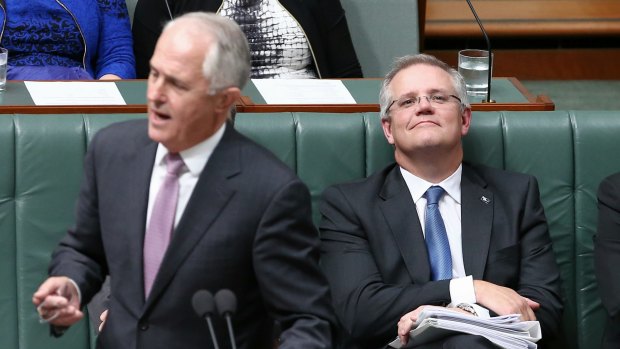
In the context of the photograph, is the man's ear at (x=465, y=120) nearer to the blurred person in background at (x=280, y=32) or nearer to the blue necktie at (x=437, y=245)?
the blue necktie at (x=437, y=245)

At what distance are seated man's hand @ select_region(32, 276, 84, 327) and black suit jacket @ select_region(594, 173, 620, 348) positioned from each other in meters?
1.08

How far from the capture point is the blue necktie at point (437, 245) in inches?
93.1

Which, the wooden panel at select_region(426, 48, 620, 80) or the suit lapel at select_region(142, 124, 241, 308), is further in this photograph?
the wooden panel at select_region(426, 48, 620, 80)

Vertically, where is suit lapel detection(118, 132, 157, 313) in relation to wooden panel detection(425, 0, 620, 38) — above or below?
above

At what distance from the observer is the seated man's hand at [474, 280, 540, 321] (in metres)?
2.24

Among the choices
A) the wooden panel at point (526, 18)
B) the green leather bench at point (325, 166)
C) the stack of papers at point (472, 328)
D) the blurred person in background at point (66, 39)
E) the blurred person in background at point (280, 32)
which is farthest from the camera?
the wooden panel at point (526, 18)

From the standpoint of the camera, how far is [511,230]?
2410mm

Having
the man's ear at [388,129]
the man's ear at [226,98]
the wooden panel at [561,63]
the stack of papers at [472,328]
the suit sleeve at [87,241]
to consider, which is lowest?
the wooden panel at [561,63]

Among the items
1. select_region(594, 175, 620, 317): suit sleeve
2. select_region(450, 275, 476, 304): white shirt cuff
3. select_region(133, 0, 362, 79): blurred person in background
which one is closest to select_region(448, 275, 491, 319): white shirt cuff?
select_region(450, 275, 476, 304): white shirt cuff

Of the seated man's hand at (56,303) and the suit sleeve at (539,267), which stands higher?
the seated man's hand at (56,303)

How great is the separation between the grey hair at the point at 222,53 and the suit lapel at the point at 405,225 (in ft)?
2.24

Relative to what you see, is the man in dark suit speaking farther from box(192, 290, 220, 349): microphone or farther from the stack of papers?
the stack of papers

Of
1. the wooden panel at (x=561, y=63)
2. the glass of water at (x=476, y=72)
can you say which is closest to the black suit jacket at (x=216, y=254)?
the glass of water at (x=476, y=72)

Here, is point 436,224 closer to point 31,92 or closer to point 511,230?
point 511,230
